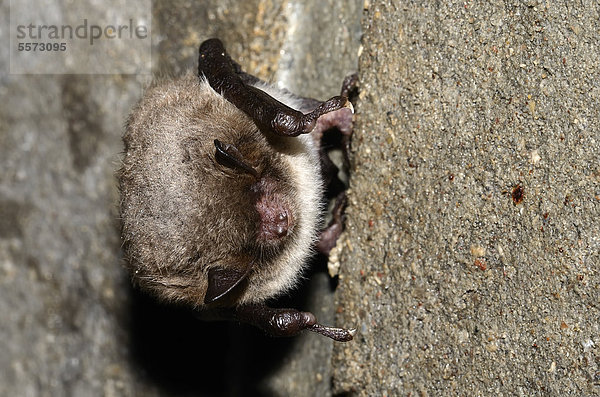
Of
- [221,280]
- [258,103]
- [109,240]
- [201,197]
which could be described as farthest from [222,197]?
[109,240]

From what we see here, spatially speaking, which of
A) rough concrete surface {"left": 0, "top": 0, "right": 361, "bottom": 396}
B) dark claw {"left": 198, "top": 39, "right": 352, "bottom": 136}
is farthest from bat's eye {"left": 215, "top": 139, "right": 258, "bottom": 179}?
rough concrete surface {"left": 0, "top": 0, "right": 361, "bottom": 396}

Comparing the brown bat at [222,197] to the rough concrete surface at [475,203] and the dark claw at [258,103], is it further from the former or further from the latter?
the rough concrete surface at [475,203]

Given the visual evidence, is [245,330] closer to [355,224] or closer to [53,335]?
[355,224]

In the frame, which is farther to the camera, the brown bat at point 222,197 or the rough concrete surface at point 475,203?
the brown bat at point 222,197

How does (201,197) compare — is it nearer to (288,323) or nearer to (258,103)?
(258,103)

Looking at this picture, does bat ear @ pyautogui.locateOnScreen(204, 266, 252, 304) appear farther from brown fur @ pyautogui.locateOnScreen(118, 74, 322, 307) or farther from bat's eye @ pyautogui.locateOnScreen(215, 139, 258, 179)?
bat's eye @ pyautogui.locateOnScreen(215, 139, 258, 179)

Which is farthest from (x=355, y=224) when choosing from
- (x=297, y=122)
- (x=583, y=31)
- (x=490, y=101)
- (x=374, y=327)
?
(x=583, y=31)

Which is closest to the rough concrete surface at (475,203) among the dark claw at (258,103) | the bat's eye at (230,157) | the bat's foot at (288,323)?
the bat's foot at (288,323)
